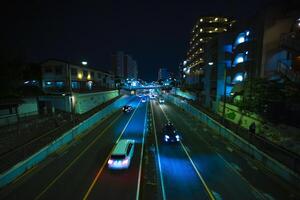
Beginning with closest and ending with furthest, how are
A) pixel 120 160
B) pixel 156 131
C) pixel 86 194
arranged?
pixel 86 194
pixel 120 160
pixel 156 131

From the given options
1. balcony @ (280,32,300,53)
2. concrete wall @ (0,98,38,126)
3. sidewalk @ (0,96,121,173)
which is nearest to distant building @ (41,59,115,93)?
concrete wall @ (0,98,38,126)

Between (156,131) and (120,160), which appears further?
(156,131)

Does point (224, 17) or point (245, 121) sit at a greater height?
point (224, 17)

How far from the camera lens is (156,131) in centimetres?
2645

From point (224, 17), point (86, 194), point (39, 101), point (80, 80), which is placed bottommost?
point (86, 194)

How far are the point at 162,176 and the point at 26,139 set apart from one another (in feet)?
49.3

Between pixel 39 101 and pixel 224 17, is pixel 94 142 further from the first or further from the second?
pixel 224 17

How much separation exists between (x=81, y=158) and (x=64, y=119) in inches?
531

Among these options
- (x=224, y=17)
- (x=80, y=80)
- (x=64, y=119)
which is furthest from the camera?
(x=224, y=17)

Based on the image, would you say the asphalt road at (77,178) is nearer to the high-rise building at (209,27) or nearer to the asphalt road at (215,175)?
the asphalt road at (215,175)

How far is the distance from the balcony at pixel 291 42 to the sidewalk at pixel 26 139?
91.9 ft

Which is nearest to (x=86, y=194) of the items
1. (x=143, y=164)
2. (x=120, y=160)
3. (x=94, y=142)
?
(x=120, y=160)

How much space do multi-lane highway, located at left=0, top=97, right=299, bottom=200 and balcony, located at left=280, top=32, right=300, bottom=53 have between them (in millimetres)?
14113

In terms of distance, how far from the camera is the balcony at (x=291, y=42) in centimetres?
2196
